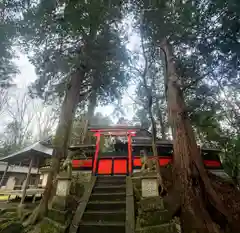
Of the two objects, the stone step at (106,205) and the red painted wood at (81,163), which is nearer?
the stone step at (106,205)

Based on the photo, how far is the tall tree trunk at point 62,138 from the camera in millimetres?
4562

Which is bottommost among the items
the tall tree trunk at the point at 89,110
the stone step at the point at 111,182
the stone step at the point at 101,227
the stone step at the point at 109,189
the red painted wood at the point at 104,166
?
the stone step at the point at 101,227

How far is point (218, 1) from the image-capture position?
207 inches

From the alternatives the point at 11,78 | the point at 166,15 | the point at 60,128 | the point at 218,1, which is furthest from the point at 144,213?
the point at 11,78

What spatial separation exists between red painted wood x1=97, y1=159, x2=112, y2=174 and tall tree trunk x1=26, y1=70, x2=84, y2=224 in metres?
2.14

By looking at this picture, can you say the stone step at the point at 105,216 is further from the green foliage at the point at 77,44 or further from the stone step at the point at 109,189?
the green foliage at the point at 77,44

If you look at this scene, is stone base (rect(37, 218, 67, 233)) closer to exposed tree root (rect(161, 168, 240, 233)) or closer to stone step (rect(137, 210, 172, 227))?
stone step (rect(137, 210, 172, 227))

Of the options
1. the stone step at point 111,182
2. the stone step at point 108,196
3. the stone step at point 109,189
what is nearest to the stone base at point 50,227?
the stone step at point 108,196

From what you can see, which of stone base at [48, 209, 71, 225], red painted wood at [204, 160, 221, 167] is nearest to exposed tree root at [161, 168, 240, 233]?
stone base at [48, 209, 71, 225]

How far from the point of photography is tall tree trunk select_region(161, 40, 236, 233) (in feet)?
13.4

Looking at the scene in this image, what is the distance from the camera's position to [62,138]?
5.62 meters

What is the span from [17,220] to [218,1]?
8.99 meters

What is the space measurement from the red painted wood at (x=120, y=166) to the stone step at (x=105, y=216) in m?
2.93

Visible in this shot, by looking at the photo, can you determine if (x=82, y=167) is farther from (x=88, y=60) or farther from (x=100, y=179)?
(x=88, y=60)
